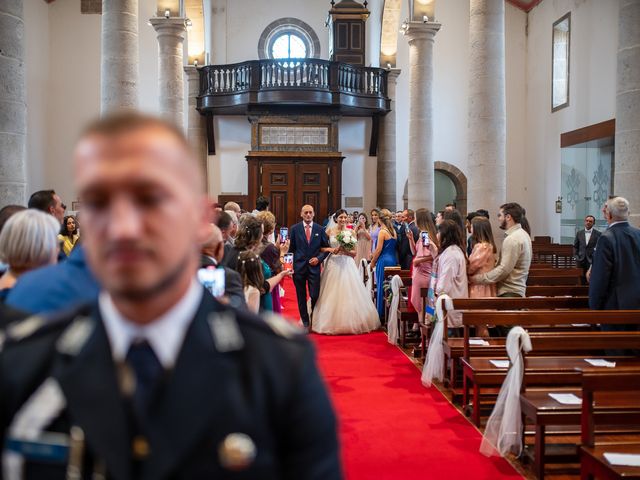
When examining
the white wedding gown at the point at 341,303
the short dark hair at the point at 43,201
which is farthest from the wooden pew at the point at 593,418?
the white wedding gown at the point at 341,303

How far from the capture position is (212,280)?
9.50ft

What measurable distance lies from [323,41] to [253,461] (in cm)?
2140

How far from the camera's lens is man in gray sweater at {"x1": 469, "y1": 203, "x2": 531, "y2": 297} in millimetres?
6535

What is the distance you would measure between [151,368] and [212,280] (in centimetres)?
181

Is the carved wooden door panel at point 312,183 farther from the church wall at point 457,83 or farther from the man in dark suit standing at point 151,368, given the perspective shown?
the man in dark suit standing at point 151,368

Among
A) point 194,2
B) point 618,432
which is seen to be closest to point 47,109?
point 194,2

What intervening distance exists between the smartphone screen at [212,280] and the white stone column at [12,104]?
4.06 metres

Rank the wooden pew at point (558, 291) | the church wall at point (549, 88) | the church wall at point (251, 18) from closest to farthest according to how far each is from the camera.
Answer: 1. the wooden pew at point (558, 291)
2. the church wall at point (549, 88)
3. the church wall at point (251, 18)

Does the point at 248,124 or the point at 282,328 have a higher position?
the point at 248,124

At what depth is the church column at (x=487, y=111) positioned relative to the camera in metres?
9.99

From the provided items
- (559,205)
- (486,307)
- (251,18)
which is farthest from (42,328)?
(251,18)

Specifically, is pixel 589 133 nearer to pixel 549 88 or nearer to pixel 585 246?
pixel 549 88

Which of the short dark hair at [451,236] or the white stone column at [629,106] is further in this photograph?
the white stone column at [629,106]

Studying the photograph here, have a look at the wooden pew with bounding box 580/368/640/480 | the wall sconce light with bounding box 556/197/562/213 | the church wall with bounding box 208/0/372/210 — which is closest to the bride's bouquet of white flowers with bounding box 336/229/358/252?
the wooden pew with bounding box 580/368/640/480
